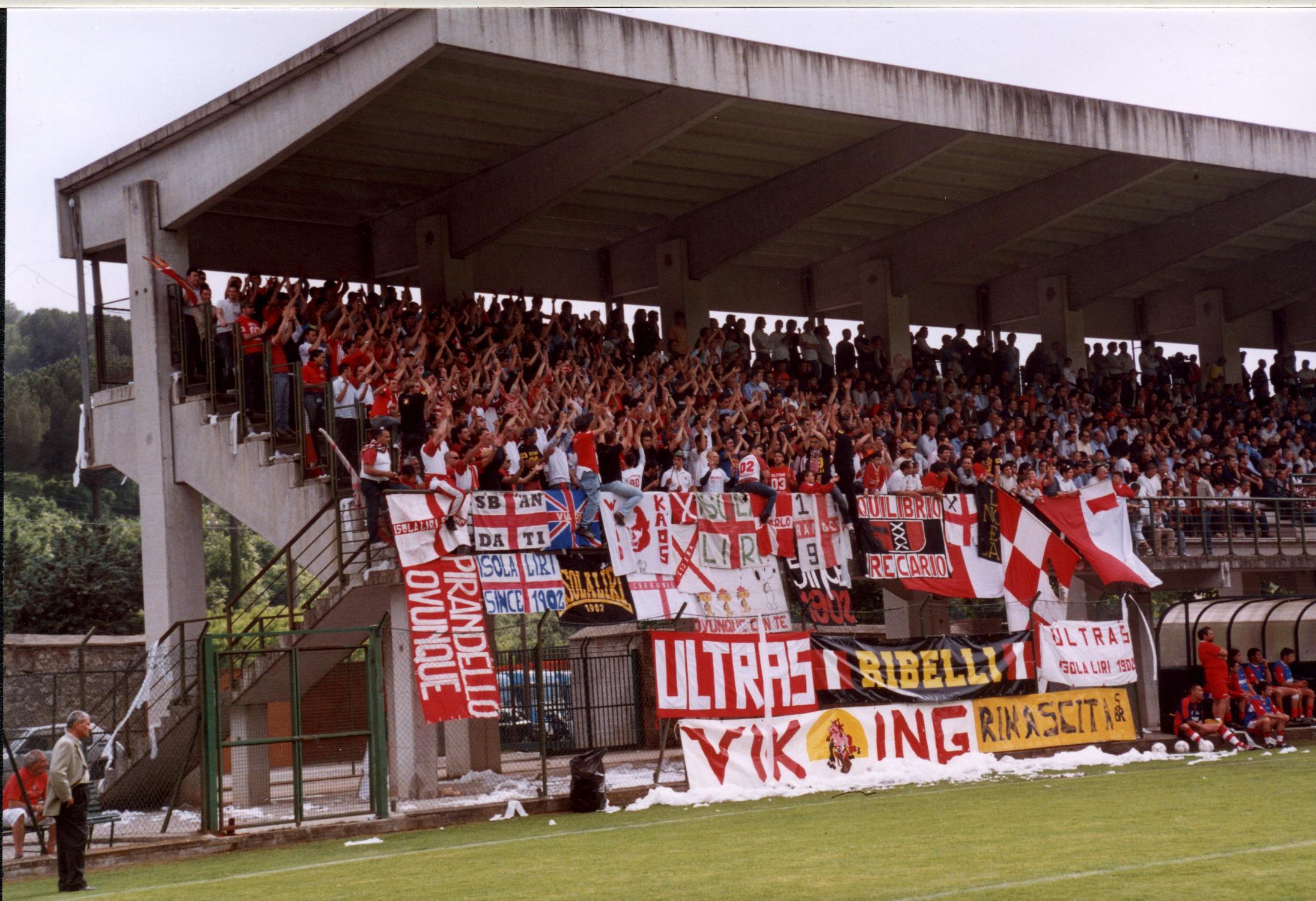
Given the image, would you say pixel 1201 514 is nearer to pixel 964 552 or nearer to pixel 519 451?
pixel 964 552

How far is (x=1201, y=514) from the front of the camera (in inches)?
1131

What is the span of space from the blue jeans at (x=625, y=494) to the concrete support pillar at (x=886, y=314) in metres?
14.0

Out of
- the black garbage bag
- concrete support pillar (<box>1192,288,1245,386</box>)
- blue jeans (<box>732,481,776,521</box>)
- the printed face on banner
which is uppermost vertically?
concrete support pillar (<box>1192,288,1245,386</box>)

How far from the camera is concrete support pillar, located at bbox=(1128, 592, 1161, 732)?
24.0m

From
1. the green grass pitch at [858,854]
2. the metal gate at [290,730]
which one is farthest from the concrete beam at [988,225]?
the metal gate at [290,730]

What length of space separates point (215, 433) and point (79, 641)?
Result: 1561 cm

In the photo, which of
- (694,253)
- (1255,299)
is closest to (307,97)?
(694,253)

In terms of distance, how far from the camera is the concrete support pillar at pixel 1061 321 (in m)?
37.0

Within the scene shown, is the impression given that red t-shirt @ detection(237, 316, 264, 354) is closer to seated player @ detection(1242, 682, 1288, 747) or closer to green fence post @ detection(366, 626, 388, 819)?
green fence post @ detection(366, 626, 388, 819)

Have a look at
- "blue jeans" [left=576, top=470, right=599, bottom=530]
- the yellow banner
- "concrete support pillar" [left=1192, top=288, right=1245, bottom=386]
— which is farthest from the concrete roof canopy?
the yellow banner

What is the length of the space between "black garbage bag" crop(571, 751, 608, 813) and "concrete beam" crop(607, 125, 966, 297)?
13.7 meters

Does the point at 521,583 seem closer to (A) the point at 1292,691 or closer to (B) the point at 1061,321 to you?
(A) the point at 1292,691

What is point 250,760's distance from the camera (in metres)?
18.8

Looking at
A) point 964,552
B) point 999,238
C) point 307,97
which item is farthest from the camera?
point 999,238
